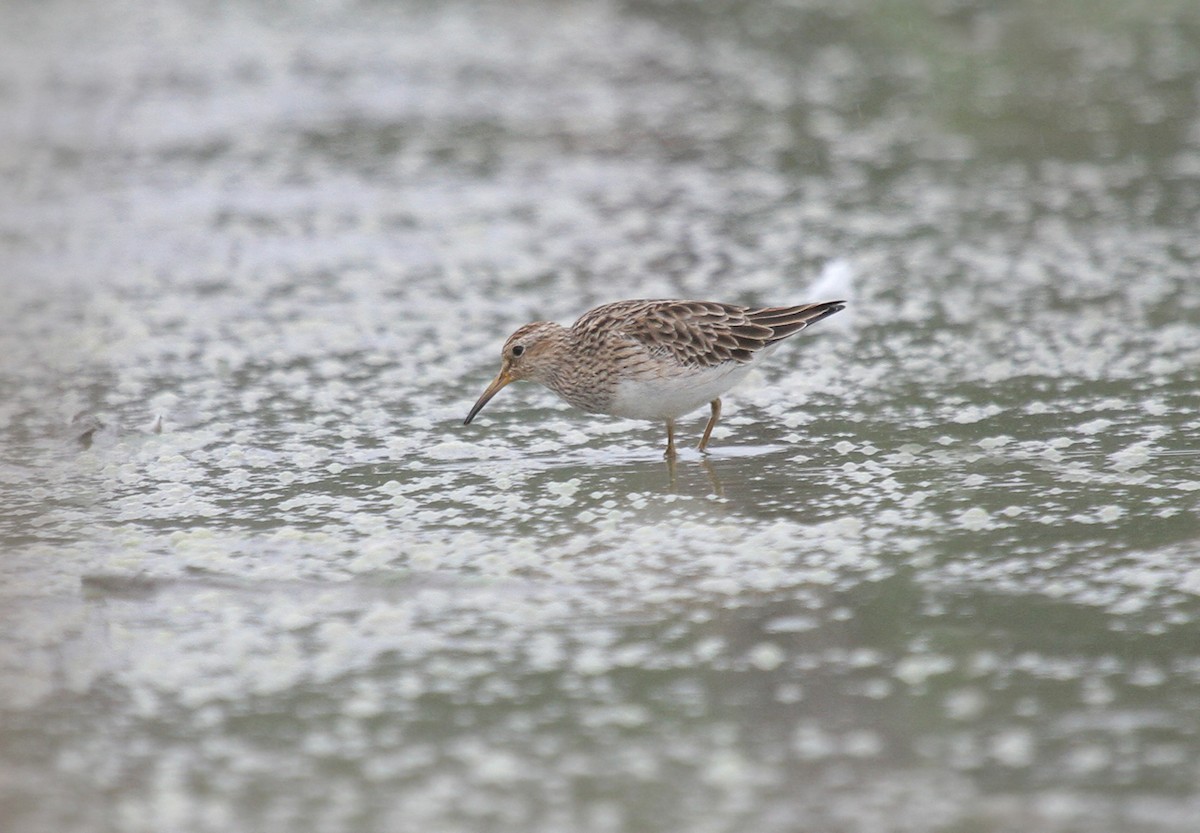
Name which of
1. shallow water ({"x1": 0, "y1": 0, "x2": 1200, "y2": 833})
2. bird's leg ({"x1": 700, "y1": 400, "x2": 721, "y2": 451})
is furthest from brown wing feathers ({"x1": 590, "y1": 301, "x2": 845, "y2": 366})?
shallow water ({"x1": 0, "y1": 0, "x2": 1200, "y2": 833})

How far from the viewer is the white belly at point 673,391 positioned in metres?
7.82

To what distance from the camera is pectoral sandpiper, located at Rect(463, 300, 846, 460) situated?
309 inches

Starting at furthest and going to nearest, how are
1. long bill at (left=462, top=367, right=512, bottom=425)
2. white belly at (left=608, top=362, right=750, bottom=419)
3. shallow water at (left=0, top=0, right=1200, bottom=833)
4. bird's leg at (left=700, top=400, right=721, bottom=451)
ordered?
long bill at (left=462, top=367, right=512, bottom=425) < bird's leg at (left=700, top=400, right=721, bottom=451) < white belly at (left=608, top=362, right=750, bottom=419) < shallow water at (left=0, top=0, right=1200, bottom=833)

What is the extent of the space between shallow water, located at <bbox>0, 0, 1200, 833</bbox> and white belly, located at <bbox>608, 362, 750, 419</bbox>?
0.28 metres

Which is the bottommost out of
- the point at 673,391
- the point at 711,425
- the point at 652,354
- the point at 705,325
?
the point at 711,425

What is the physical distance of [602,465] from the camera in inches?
316

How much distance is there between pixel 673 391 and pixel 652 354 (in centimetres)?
22

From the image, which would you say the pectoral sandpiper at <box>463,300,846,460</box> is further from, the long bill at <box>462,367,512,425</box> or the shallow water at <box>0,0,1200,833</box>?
the shallow water at <box>0,0,1200,833</box>

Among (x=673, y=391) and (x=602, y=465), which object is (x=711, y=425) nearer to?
(x=673, y=391)

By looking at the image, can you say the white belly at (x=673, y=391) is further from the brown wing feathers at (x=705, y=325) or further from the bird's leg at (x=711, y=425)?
the bird's leg at (x=711, y=425)

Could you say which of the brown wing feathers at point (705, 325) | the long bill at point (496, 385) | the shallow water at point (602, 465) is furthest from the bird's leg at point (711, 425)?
the long bill at point (496, 385)

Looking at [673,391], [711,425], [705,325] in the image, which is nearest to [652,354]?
[673,391]

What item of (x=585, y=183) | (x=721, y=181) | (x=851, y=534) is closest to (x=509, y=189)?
(x=585, y=183)

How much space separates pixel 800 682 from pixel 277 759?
5.68ft
